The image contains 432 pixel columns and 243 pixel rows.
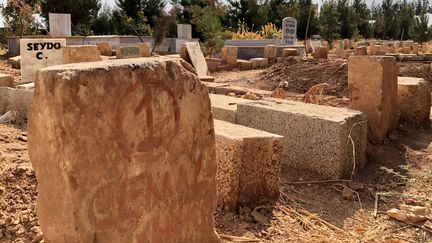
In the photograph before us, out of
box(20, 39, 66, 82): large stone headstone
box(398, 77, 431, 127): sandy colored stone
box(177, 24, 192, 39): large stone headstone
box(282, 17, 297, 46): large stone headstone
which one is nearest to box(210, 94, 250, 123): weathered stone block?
box(398, 77, 431, 127): sandy colored stone

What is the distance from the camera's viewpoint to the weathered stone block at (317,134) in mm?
4211

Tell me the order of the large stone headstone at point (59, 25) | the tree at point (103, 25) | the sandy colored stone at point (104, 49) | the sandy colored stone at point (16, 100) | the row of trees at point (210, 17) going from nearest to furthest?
the sandy colored stone at point (16, 100) < the sandy colored stone at point (104, 49) < the large stone headstone at point (59, 25) < the row of trees at point (210, 17) < the tree at point (103, 25)

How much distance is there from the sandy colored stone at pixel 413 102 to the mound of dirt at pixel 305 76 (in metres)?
3.77

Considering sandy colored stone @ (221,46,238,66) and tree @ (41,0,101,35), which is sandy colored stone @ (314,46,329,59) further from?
tree @ (41,0,101,35)

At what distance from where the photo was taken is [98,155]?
208 cm

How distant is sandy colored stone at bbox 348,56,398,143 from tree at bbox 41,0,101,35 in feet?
64.7

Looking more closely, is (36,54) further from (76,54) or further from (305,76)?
(305,76)

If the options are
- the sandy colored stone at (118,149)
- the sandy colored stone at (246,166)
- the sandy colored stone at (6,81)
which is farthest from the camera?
the sandy colored stone at (6,81)

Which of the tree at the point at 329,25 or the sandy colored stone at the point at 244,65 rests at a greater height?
the tree at the point at 329,25

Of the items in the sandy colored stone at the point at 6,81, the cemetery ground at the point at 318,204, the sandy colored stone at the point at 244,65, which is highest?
the sandy colored stone at the point at 244,65

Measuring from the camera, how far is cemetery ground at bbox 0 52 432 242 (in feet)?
10.7

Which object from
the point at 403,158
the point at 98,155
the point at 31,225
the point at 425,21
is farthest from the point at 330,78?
the point at 425,21

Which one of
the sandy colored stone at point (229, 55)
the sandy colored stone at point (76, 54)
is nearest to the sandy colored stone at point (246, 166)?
the sandy colored stone at point (76, 54)

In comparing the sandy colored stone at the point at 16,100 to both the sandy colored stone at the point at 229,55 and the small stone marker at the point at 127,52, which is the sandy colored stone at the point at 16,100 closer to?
the small stone marker at the point at 127,52
